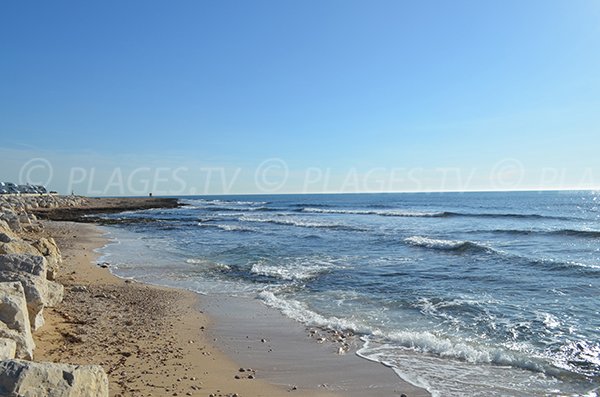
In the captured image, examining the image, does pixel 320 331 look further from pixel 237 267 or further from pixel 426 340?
pixel 237 267

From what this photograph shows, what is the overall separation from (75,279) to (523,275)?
1350 centimetres

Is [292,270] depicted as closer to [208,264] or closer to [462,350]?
[208,264]

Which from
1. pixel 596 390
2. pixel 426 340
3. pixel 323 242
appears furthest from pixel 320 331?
pixel 323 242

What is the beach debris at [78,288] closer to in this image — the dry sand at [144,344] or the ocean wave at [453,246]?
the dry sand at [144,344]

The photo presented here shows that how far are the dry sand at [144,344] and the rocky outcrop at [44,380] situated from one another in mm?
1487

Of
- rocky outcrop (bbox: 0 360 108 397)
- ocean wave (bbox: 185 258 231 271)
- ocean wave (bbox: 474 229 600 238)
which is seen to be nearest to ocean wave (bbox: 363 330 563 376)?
rocky outcrop (bbox: 0 360 108 397)

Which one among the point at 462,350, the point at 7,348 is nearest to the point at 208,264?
the point at 462,350

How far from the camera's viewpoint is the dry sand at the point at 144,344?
17.9 feet

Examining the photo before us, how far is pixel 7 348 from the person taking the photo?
4.02 meters

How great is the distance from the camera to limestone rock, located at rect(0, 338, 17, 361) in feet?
12.8

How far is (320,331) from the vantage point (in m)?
8.27

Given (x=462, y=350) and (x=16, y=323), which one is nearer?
(x=16, y=323)

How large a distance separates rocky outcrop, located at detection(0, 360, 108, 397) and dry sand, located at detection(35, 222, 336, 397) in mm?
1487

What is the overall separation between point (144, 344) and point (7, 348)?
120 inches
